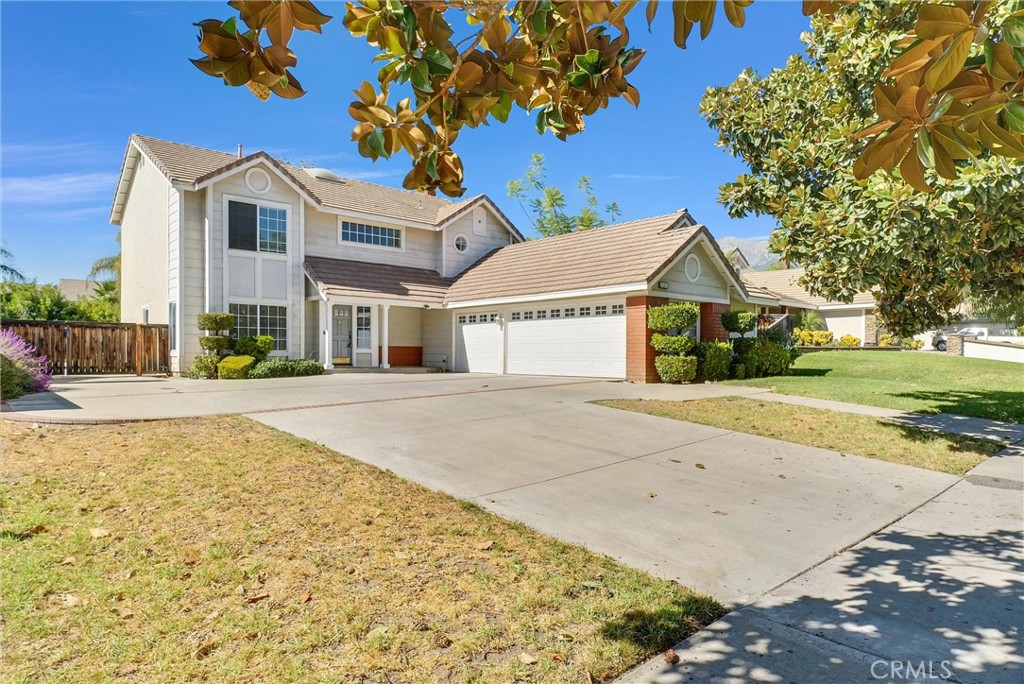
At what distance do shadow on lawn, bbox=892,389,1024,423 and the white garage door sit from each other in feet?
39.9

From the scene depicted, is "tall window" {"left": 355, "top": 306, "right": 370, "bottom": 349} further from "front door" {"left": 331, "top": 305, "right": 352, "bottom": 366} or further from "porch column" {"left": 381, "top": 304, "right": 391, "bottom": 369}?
"porch column" {"left": 381, "top": 304, "right": 391, "bottom": 369}

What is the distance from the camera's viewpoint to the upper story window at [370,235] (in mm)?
21953

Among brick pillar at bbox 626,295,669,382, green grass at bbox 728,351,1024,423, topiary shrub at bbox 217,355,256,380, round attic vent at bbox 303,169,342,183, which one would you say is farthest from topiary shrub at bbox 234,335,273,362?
green grass at bbox 728,351,1024,423

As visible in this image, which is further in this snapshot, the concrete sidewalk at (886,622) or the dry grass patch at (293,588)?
the concrete sidewalk at (886,622)

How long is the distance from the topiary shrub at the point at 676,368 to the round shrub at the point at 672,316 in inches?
35.1

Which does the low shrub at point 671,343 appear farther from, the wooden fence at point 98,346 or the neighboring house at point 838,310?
the neighboring house at point 838,310

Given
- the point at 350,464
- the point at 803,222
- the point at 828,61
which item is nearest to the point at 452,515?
the point at 350,464

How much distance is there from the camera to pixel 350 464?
6297 millimetres

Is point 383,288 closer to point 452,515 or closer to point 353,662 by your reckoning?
point 452,515

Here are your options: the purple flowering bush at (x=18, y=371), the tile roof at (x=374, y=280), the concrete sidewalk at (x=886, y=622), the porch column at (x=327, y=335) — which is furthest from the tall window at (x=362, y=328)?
the concrete sidewalk at (x=886, y=622)

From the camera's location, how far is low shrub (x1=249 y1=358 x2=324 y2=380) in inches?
661

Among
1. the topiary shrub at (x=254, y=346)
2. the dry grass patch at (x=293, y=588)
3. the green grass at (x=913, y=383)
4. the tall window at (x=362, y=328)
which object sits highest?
the tall window at (x=362, y=328)

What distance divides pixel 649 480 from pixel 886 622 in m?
3.00

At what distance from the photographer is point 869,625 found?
3398mm
